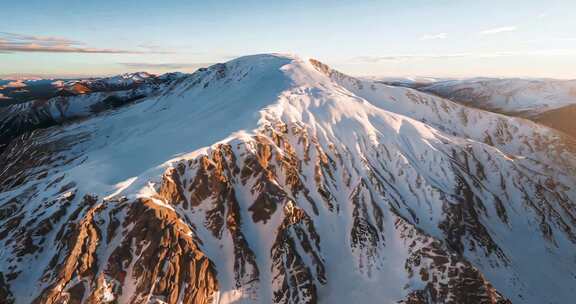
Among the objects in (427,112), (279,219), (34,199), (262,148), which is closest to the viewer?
(34,199)

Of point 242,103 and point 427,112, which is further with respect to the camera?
point 427,112

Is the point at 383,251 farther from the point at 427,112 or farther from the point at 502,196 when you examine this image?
the point at 427,112

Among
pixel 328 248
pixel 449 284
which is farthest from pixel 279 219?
pixel 449 284

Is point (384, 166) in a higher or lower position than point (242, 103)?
lower

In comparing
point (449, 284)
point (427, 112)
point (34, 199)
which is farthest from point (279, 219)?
point (427, 112)

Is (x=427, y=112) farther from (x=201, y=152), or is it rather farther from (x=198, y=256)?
(x=198, y=256)

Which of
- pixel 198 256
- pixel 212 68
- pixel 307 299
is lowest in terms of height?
pixel 307 299

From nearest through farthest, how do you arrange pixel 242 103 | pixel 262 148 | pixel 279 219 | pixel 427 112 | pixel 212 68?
pixel 279 219
pixel 262 148
pixel 242 103
pixel 427 112
pixel 212 68
